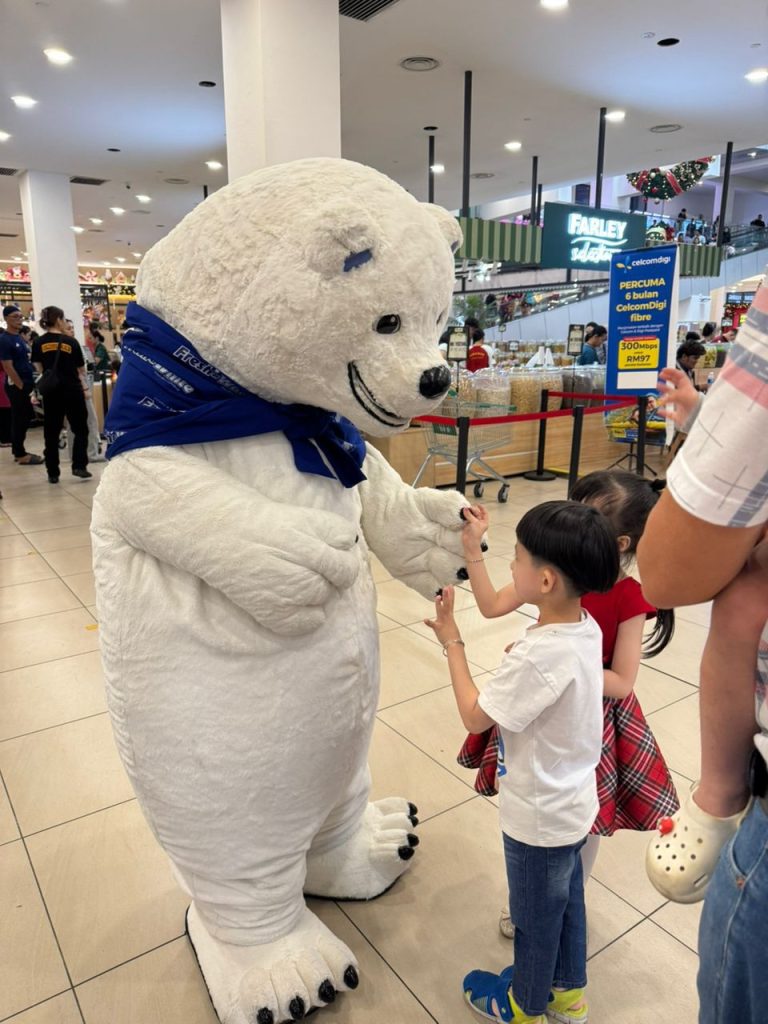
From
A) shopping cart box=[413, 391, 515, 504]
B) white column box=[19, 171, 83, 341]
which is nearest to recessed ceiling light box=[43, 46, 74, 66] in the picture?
white column box=[19, 171, 83, 341]

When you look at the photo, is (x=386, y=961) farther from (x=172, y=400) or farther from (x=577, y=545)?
(x=172, y=400)

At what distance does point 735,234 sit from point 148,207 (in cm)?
1438

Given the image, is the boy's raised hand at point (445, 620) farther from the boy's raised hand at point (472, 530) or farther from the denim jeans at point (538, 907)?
the denim jeans at point (538, 907)

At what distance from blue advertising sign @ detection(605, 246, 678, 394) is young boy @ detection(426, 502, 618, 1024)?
3.21 metres

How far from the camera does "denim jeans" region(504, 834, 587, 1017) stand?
1.21 metres

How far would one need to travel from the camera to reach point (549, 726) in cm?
118

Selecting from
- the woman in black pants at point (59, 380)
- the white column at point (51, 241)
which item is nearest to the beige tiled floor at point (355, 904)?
the woman in black pants at point (59, 380)

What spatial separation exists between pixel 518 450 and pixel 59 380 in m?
4.09

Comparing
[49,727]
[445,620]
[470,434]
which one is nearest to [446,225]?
[445,620]

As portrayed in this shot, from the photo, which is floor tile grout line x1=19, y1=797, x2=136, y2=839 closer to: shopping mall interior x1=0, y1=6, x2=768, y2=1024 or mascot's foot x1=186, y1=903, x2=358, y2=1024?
shopping mall interior x1=0, y1=6, x2=768, y2=1024

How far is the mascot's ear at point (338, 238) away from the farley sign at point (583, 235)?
6.73 metres

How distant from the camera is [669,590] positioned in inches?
28.0

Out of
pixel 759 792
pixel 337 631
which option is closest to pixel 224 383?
pixel 337 631

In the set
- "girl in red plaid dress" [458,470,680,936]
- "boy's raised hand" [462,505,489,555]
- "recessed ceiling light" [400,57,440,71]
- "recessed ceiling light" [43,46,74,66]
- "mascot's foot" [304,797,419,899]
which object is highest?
"recessed ceiling light" [400,57,440,71]
